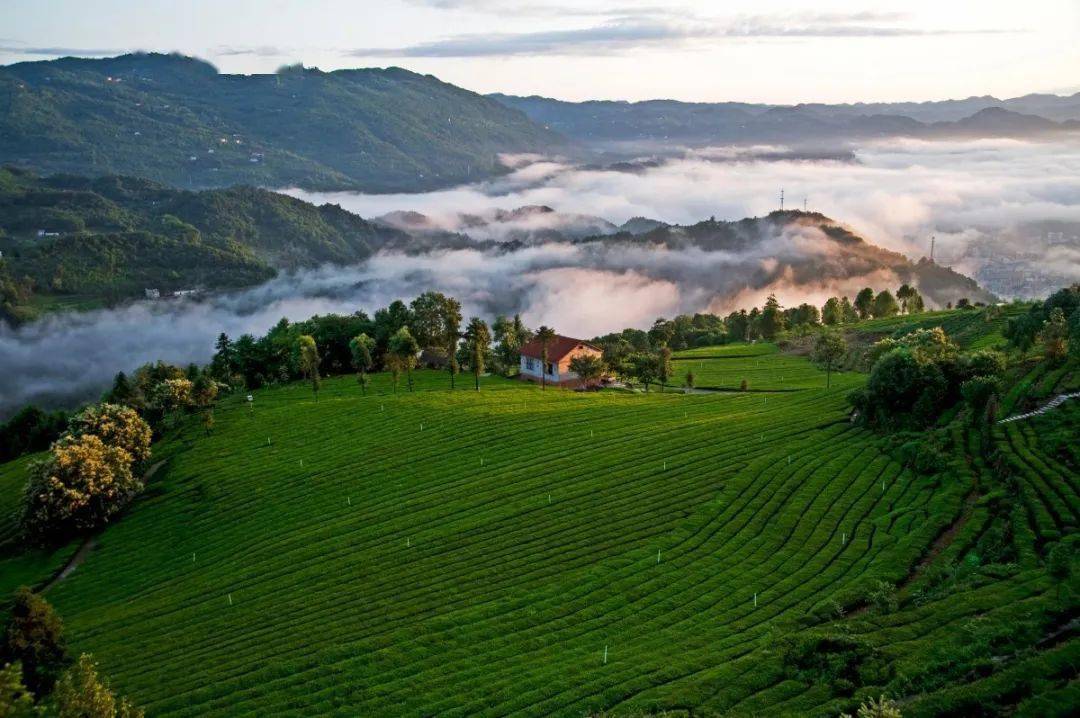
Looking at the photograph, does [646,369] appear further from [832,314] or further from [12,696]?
[12,696]

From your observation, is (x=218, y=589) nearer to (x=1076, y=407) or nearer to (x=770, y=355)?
(x=1076, y=407)

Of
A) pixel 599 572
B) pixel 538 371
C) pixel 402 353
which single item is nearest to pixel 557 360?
pixel 538 371

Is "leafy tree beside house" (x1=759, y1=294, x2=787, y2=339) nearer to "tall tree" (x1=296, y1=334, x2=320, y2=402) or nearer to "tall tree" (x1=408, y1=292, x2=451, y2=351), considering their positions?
"tall tree" (x1=408, y1=292, x2=451, y2=351)

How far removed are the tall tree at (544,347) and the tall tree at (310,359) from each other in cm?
2866

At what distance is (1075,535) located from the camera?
44.8 m

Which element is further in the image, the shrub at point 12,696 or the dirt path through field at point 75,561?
the dirt path through field at point 75,561

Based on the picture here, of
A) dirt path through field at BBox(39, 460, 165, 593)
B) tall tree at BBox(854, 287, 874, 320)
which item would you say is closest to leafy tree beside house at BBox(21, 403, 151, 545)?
dirt path through field at BBox(39, 460, 165, 593)

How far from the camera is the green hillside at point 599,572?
37.7 metres

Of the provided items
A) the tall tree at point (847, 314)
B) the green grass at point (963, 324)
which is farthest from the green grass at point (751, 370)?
the tall tree at point (847, 314)

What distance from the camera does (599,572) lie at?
5341cm

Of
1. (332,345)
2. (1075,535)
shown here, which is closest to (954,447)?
(1075,535)

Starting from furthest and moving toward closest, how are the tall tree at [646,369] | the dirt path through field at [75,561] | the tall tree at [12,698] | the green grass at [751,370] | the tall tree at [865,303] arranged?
the tall tree at [865,303] → the green grass at [751,370] → the tall tree at [646,369] → the dirt path through field at [75,561] → the tall tree at [12,698]

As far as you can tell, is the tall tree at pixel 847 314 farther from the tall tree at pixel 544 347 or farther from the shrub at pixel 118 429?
the shrub at pixel 118 429

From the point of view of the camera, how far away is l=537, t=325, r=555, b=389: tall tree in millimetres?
112350
